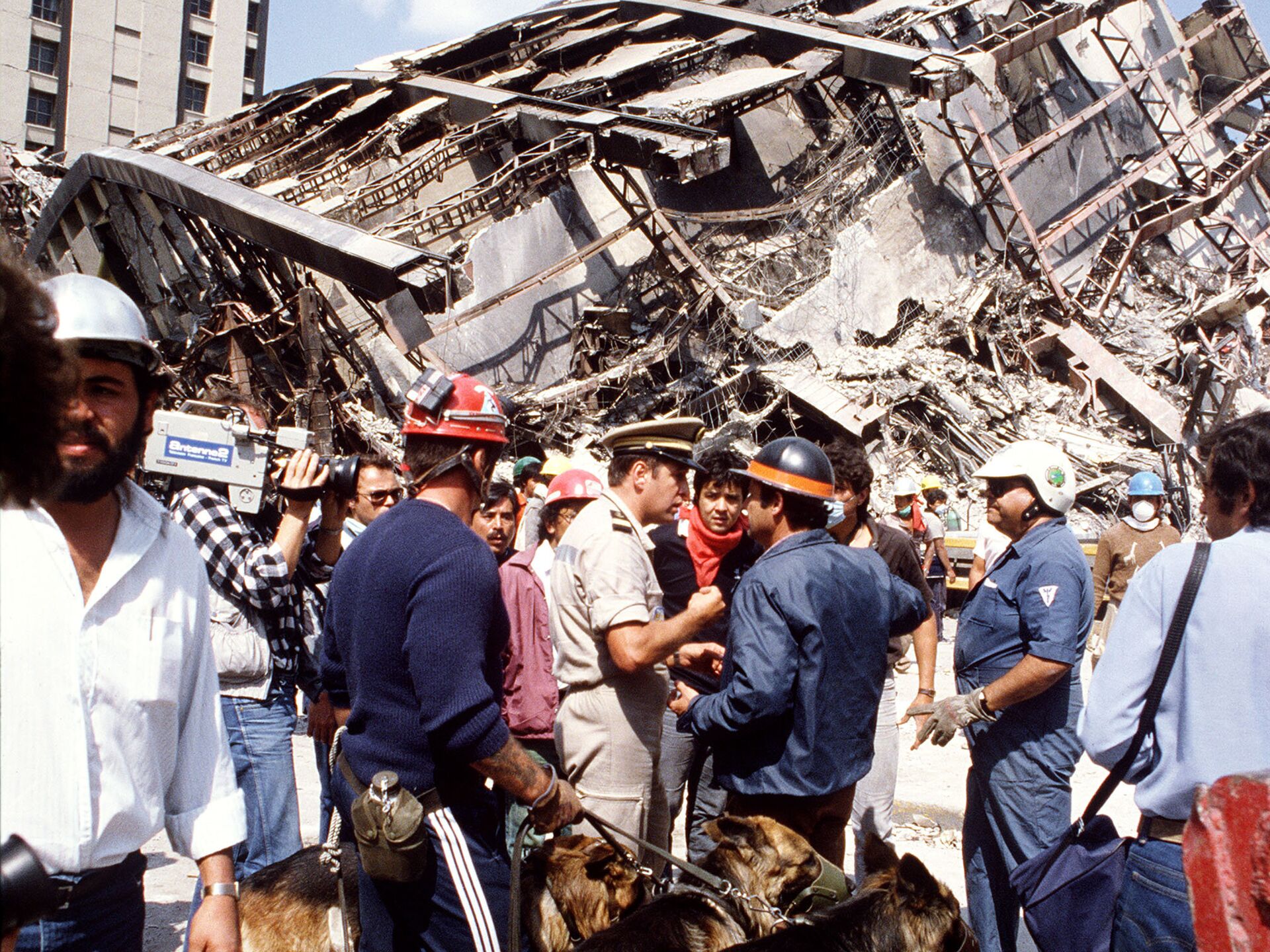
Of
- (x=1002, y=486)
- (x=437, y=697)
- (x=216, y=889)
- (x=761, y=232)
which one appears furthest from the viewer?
(x=761, y=232)

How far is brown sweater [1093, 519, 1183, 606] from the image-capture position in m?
8.31

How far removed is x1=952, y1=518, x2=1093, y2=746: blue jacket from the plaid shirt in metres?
2.74

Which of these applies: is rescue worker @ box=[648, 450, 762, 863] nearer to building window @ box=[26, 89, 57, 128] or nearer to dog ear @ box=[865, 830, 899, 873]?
dog ear @ box=[865, 830, 899, 873]

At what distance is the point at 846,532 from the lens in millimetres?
5297

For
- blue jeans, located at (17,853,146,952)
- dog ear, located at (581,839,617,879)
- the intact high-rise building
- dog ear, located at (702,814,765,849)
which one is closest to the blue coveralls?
dog ear, located at (702,814,765,849)

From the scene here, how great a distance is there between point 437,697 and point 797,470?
179cm

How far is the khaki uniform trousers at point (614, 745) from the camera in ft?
12.6

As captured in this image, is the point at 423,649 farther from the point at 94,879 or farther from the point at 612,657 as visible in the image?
the point at 612,657

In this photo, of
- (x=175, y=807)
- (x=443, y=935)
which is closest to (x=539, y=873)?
(x=443, y=935)

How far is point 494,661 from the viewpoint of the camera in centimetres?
269

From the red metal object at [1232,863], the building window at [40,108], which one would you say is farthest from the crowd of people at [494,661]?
the building window at [40,108]

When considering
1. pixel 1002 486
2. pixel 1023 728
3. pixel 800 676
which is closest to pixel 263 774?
pixel 800 676

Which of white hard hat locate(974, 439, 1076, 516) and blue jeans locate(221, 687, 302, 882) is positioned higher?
blue jeans locate(221, 687, 302, 882)

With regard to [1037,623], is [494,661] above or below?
above
